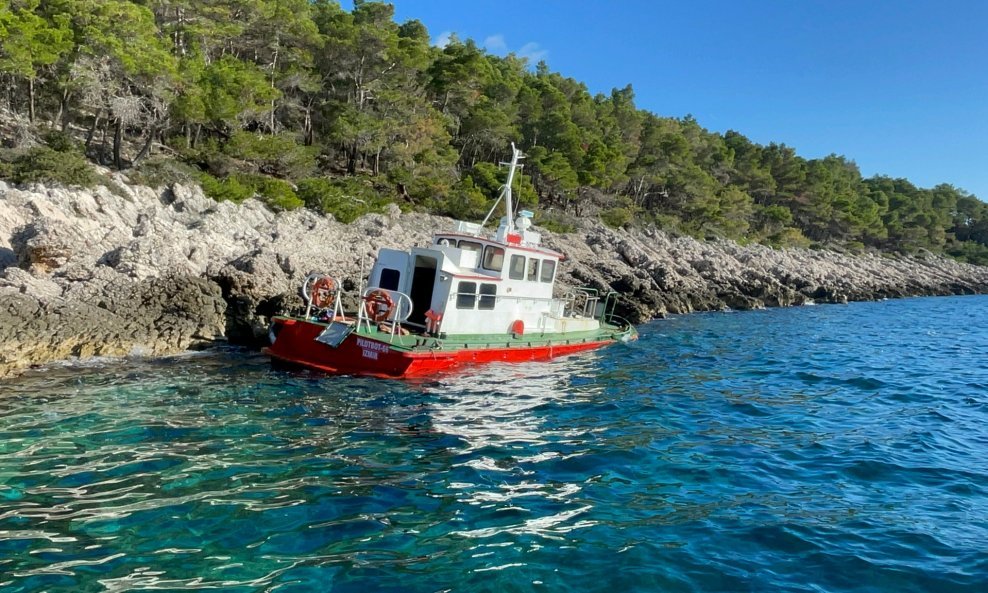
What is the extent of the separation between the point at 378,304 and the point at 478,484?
8130mm

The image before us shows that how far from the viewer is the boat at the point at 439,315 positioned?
13.5m

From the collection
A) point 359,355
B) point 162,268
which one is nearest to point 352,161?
point 162,268

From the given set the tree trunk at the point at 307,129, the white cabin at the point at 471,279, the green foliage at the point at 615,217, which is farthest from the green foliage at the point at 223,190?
the green foliage at the point at 615,217

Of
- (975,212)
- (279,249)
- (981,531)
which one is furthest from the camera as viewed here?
(975,212)

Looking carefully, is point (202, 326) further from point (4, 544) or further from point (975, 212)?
point (975, 212)

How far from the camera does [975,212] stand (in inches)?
3720

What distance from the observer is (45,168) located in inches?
794

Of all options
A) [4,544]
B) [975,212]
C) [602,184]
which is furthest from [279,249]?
[975,212]

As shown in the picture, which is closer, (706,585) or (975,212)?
(706,585)

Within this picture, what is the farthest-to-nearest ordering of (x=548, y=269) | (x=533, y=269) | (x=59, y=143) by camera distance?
(x=59, y=143), (x=548, y=269), (x=533, y=269)

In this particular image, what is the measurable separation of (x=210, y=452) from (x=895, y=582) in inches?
316

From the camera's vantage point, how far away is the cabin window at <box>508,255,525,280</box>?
16484 millimetres

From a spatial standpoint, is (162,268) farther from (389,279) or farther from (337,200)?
(337,200)

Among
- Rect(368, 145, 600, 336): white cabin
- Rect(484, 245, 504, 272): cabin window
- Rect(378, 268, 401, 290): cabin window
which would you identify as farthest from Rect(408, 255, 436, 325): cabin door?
Rect(484, 245, 504, 272): cabin window
